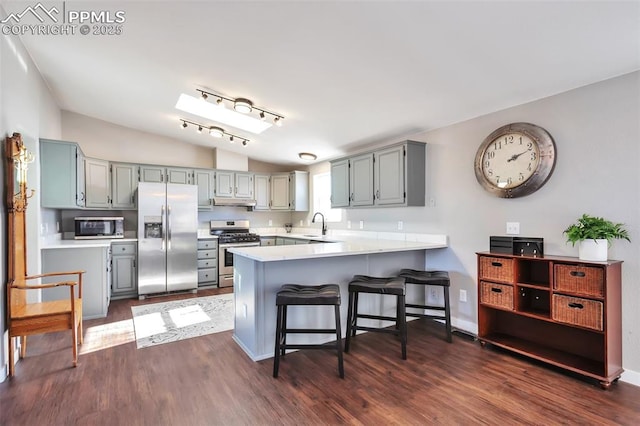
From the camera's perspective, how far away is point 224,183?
5.99m

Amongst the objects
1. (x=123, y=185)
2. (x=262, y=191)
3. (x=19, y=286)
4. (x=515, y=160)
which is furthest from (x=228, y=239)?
(x=515, y=160)

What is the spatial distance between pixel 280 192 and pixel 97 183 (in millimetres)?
3054

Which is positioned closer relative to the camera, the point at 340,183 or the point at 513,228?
the point at 513,228

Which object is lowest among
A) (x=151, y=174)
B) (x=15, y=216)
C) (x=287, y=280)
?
(x=287, y=280)

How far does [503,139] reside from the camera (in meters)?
3.09

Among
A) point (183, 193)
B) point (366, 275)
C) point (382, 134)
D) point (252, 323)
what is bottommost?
point (252, 323)

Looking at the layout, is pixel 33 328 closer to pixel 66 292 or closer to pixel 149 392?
pixel 149 392

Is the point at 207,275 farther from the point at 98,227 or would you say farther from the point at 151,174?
the point at 151,174

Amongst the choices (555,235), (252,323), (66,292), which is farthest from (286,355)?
(66,292)

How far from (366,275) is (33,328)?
9.44ft

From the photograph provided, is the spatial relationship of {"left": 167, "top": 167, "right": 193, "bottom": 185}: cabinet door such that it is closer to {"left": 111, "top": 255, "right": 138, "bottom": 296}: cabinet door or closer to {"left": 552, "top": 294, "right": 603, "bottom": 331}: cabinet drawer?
{"left": 111, "top": 255, "right": 138, "bottom": 296}: cabinet door

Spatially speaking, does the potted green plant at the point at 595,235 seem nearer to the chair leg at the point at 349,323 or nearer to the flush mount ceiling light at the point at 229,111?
the chair leg at the point at 349,323

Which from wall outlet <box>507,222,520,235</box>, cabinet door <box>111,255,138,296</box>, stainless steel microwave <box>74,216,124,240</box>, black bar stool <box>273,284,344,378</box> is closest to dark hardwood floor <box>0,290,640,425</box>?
black bar stool <box>273,284,344,378</box>

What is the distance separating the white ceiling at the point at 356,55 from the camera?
6.50 feet
